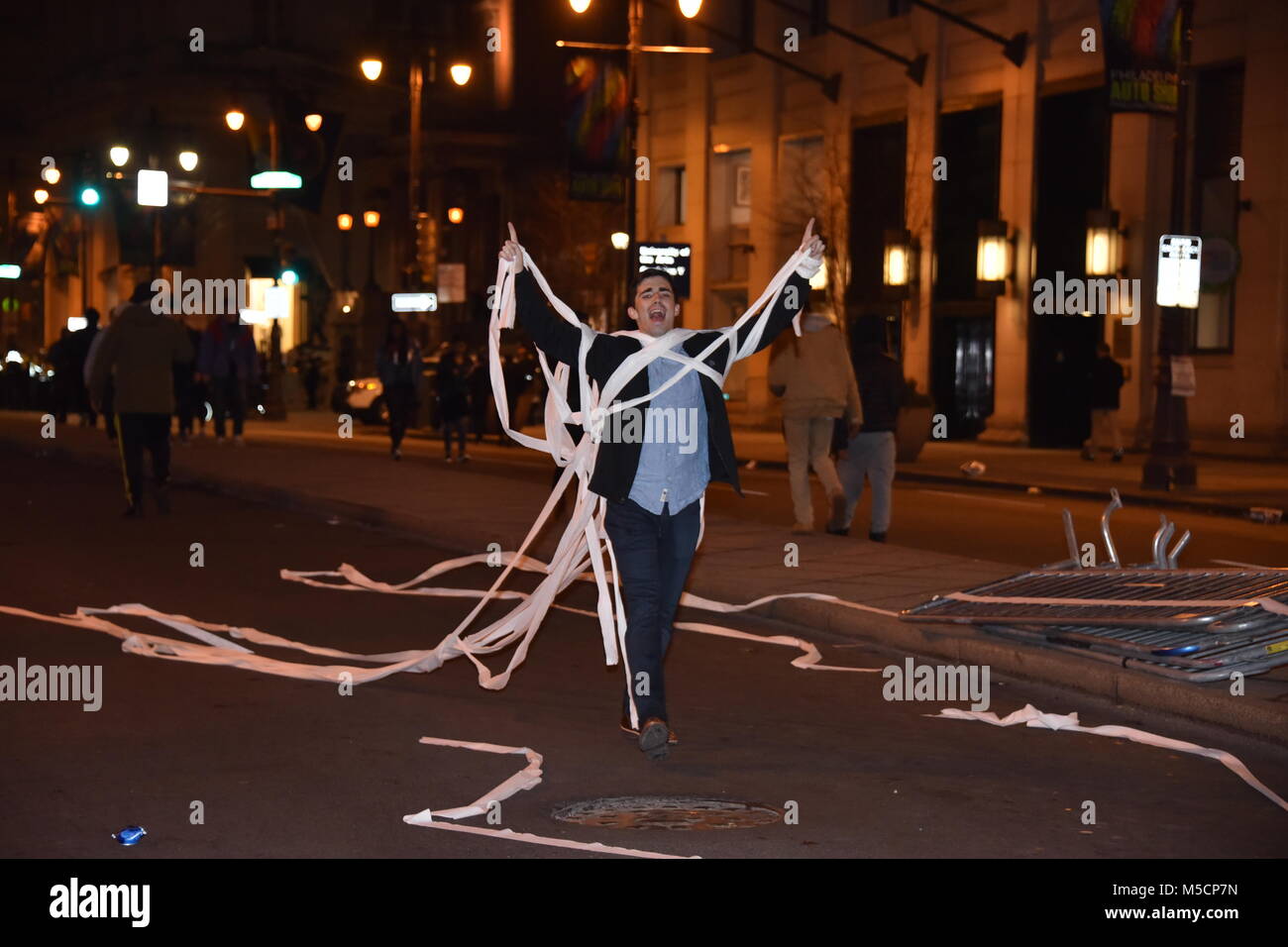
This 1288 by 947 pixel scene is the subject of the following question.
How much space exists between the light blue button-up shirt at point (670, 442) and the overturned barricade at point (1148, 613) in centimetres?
249

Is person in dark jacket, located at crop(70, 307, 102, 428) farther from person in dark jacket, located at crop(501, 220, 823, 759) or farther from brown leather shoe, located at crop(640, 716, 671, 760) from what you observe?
brown leather shoe, located at crop(640, 716, 671, 760)

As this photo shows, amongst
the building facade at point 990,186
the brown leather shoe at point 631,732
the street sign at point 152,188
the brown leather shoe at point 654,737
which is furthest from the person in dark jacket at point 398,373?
the brown leather shoe at point 654,737

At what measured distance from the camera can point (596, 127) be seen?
31.3 meters

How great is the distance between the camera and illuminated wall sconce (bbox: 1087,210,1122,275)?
29.9 metres

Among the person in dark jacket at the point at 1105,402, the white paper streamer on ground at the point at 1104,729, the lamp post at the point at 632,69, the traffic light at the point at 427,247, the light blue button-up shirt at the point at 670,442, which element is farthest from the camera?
the traffic light at the point at 427,247

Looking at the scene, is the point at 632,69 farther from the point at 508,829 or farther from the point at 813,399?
the point at 508,829

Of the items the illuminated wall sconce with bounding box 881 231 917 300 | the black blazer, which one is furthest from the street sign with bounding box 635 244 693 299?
the black blazer

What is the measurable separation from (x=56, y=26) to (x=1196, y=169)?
62.5 meters

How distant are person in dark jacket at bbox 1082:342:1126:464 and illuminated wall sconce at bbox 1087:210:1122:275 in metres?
3.73

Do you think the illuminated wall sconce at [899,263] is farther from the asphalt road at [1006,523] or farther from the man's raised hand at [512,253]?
the man's raised hand at [512,253]

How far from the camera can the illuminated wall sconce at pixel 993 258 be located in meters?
32.6

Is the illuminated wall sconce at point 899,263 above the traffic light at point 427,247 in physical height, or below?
below

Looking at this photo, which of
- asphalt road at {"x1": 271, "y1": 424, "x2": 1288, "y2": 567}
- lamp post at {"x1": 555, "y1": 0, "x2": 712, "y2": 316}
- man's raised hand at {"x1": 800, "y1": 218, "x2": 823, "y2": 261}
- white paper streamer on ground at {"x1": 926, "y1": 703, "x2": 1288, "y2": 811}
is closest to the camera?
white paper streamer on ground at {"x1": 926, "y1": 703, "x2": 1288, "y2": 811}

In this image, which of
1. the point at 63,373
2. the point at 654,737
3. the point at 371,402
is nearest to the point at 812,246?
the point at 654,737
